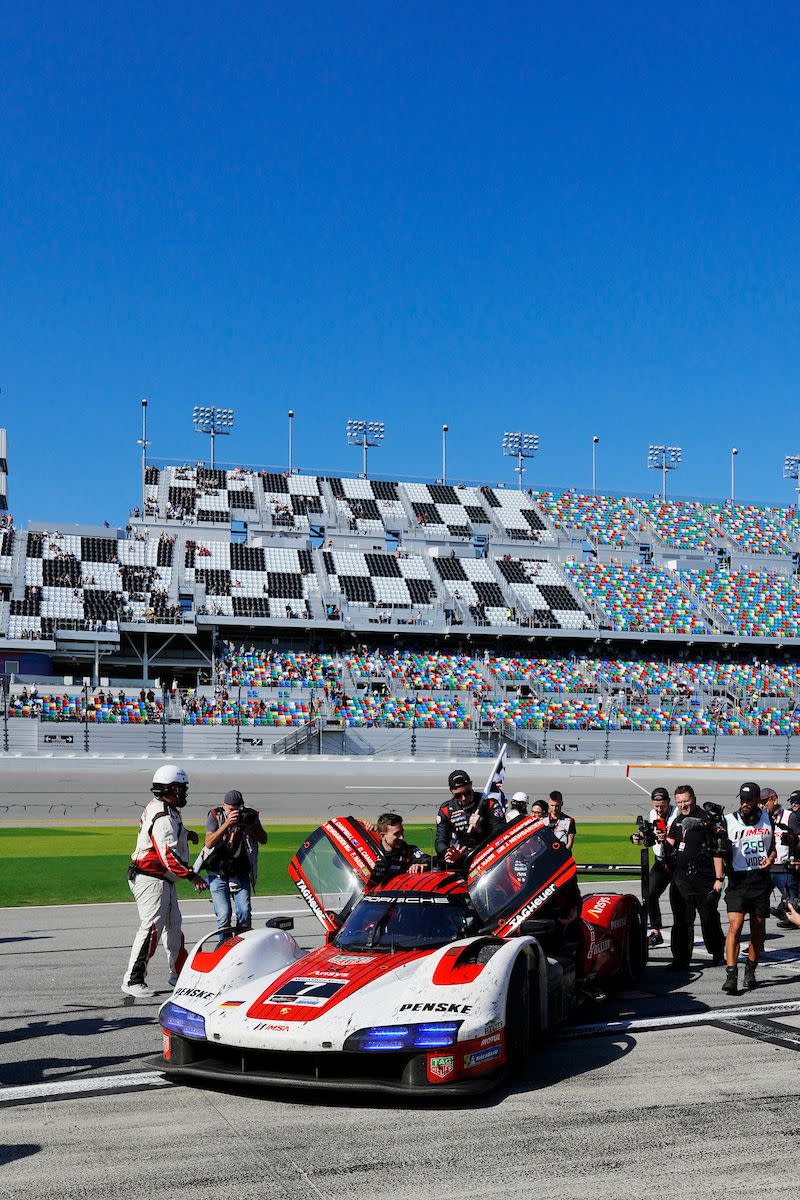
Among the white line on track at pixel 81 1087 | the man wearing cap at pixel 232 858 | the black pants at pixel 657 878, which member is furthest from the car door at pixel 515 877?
the black pants at pixel 657 878

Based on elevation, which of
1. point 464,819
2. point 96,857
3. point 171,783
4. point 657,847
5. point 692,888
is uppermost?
point 171,783

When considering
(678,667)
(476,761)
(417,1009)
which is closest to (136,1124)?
(417,1009)

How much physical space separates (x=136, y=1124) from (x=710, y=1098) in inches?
122

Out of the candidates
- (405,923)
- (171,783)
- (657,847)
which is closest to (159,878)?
(171,783)

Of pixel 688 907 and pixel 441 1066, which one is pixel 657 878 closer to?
pixel 688 907

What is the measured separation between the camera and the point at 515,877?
8.55 meters

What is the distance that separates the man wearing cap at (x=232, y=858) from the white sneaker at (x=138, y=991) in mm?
949

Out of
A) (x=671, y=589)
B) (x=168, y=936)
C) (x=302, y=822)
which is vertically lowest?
(x=302, y=822)

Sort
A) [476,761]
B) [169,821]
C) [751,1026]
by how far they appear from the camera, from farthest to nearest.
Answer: [476,761], [169,821], [751,1026]

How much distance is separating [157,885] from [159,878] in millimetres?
55

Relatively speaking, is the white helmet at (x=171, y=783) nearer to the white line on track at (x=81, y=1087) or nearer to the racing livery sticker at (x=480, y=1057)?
the white line on track at (x=81, y=1087)

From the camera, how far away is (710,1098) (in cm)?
647

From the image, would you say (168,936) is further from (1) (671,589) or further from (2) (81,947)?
→ (1) (671,589)

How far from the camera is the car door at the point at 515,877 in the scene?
27.6ft
